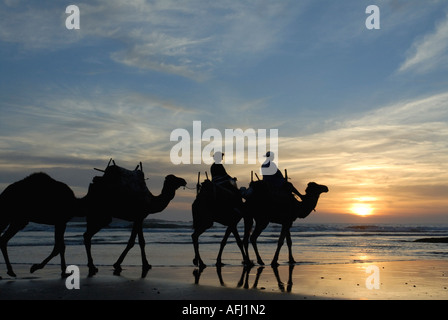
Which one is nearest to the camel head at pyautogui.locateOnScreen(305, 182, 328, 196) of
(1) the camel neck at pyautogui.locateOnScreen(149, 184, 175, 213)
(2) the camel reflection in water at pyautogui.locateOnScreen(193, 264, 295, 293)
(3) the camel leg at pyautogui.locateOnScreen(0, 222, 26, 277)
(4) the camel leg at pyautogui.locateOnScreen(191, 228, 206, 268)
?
(2) the camel reflection in water at pyautogui.locateOnScreen(193, 264, 295, 293)

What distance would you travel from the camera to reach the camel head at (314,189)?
55.1 ft

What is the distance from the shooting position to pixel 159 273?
41.9 ft

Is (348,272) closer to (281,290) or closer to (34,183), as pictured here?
(281,290)

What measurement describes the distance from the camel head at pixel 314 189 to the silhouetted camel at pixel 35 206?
26.7ft

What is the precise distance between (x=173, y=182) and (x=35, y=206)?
3962 millimetres

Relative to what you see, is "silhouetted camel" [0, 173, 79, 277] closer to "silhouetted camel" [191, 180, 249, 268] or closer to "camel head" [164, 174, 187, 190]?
"camel head" [164, 174, 187, 190]

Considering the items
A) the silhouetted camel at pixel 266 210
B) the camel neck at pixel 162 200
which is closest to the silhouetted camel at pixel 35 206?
the camel neck at pixel 162 200

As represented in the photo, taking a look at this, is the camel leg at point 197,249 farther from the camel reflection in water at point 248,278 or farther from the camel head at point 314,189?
the camel head at point 314,189

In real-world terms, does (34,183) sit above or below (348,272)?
above

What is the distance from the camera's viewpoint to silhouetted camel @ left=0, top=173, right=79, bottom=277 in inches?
456

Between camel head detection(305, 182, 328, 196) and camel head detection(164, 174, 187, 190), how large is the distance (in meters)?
4.73
